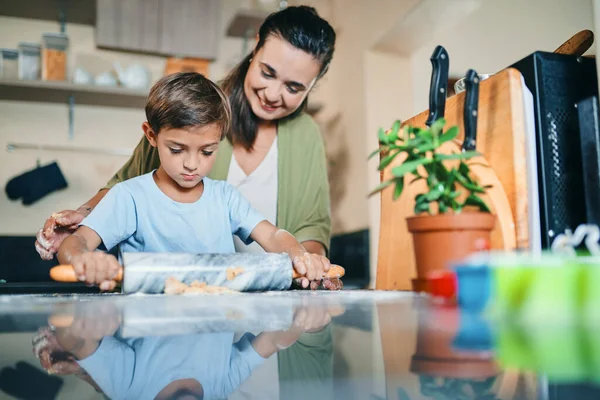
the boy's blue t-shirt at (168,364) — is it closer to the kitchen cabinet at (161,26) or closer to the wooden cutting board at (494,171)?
the wooden cutting board at (494,171)

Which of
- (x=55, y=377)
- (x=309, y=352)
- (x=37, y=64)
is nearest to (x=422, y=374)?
(x=309, y=352)

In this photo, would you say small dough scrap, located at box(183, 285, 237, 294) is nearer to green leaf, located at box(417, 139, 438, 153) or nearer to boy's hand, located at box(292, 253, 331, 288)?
boy's hand, located at box(292, 253, 331, 288)

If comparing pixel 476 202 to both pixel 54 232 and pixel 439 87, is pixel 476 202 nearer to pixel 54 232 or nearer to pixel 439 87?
pixel 439 87

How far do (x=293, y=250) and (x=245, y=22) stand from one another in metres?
2.04

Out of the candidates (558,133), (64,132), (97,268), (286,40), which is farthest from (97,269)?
(64,132)

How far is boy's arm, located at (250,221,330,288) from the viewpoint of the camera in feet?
3.19

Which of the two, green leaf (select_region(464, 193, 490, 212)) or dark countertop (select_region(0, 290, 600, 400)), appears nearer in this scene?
dark countertop (select_region(0, 290, 600, 400))

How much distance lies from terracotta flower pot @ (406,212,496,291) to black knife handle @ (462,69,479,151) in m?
0.15

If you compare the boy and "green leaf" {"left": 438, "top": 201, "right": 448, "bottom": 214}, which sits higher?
the boy

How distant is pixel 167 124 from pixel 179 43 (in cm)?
182

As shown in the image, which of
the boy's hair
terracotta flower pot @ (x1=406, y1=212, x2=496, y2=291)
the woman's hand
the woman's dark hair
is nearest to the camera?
terracotta flower pot @ (x1=406, y1=212, x2=496, y2=291)

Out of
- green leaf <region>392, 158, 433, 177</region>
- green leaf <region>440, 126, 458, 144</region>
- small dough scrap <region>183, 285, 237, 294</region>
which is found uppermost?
green leaf <region>440, 126, 458, 144</region>

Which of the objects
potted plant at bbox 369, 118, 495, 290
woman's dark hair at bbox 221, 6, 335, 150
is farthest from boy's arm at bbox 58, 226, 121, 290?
woman's dark hair at bbox 221, 6, 335, 150

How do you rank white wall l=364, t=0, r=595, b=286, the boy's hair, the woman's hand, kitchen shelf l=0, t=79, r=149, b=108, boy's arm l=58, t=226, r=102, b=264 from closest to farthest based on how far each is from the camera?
boy's arm l=58, t=226, r=102, b=264 → the woman's hand → the boy's hair → kitchen shelf l=0, t=79, r=149, b=108 → white wall l=364, t=0, r=595, b=286
